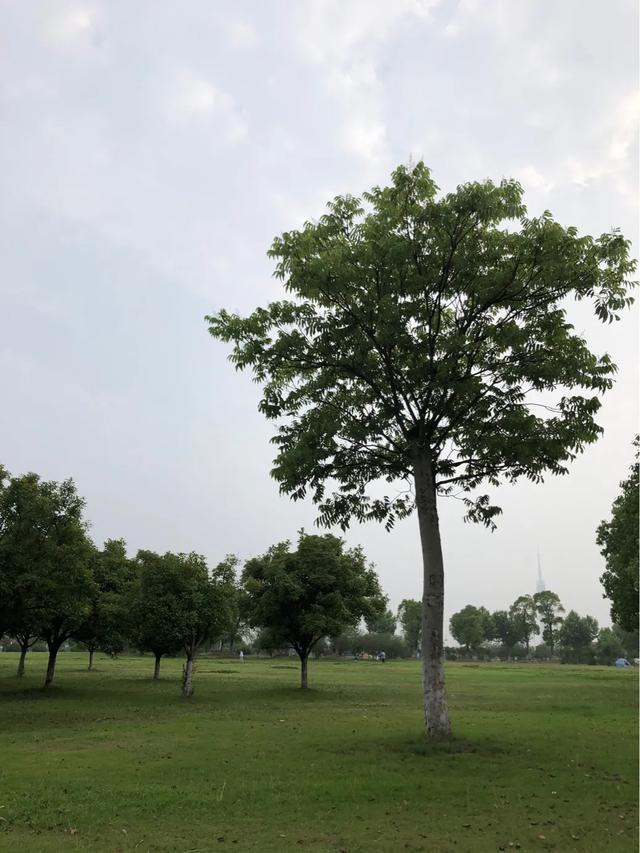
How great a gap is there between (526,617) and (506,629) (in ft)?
23.7

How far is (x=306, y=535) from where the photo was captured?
3747cm

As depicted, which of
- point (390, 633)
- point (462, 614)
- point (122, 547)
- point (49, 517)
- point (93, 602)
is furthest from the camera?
point (390, 633)

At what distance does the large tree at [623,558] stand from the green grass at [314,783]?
12.9 m

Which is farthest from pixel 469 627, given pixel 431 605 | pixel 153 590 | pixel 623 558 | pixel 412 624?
pixel 431 605

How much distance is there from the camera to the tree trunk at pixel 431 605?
49.2ft

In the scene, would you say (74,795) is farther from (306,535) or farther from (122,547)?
(122,547)

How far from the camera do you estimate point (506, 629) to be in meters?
146

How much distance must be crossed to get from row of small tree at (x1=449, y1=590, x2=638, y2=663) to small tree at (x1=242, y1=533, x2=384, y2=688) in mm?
102504

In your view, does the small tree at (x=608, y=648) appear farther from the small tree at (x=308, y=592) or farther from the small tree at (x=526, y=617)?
the small tree at (x=308, y=592)

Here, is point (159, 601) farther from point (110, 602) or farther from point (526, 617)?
point (526, 617)

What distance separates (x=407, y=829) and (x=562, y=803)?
2996mm

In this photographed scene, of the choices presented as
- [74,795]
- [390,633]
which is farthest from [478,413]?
[390,633]

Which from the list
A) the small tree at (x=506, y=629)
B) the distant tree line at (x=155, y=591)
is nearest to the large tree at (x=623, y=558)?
the distant tree line at (x=155, y=591)

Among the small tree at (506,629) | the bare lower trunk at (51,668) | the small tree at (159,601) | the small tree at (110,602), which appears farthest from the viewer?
the small tree at (506,629)
